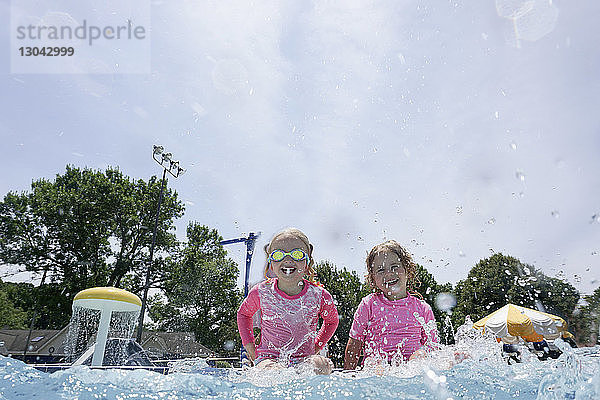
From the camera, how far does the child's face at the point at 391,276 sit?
3.54 metres

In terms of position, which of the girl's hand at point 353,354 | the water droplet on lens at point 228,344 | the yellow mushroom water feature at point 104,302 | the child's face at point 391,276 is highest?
the child's face at point 391,276

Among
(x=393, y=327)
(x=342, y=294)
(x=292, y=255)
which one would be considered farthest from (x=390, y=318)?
(x=342, y=294)

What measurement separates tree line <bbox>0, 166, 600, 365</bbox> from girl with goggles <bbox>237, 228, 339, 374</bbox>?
16657mm

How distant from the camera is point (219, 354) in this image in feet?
92.2

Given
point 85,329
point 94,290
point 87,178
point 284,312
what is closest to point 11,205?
point 87,178

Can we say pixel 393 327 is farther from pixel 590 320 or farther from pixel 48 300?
pixel 48 300

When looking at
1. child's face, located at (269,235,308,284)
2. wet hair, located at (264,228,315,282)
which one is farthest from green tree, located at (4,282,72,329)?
child's face, located at (269,235,308,284)

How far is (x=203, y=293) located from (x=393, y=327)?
83.7 ft

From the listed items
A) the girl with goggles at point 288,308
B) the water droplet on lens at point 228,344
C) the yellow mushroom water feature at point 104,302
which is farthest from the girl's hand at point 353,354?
the water droplet on lens at point 228,344

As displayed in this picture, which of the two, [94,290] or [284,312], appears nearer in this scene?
[284,312]

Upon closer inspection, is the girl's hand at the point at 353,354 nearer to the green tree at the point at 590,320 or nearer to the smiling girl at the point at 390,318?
the smiling girl at the point at 390,318

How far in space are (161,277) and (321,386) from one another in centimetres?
2707

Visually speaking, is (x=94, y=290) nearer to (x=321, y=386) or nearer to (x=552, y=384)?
(x=321, y=386)

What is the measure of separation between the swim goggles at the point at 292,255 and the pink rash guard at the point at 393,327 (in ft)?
2.47
